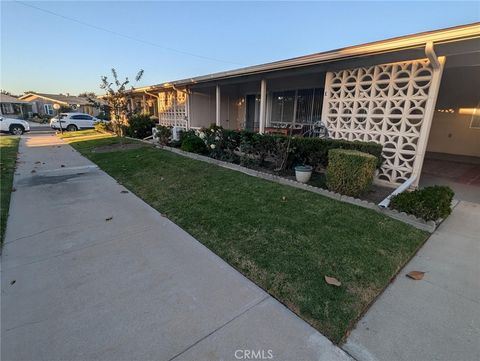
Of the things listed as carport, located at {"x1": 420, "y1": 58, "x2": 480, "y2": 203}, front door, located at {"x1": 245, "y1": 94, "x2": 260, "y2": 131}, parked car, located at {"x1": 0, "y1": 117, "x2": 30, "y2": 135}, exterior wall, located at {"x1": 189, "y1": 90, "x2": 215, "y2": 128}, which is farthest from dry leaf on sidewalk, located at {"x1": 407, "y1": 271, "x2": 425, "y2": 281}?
parked car, located at {"x1": 0, "y1": 117, "x2": 30, "y2": 135}

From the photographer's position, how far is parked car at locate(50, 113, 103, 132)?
2078cm

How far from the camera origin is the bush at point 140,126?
13972 millimetres

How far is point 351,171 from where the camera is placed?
4570mm

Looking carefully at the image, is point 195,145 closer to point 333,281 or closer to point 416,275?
point 333,281

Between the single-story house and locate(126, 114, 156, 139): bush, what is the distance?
5689mm

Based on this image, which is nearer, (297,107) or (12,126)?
(297,107)

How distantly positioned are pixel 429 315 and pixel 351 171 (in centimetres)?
282

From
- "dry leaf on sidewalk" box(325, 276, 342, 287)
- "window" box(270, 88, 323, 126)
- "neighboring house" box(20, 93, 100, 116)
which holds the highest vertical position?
"neighboring house" box(20, 93, 100, 116)

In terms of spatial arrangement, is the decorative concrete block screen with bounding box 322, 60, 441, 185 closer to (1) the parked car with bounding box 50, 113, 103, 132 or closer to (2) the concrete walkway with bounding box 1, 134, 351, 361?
(2) the concrete walkway with bounding box 1, 134, 351, 361

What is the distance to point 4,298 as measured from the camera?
7.57 feet

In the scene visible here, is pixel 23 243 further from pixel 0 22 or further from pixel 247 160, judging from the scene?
pixel 0 22

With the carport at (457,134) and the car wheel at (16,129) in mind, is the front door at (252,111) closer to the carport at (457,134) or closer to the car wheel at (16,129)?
the carport at (457,134)

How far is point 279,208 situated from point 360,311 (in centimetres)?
225

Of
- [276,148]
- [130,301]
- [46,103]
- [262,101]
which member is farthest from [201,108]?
[46,103]
